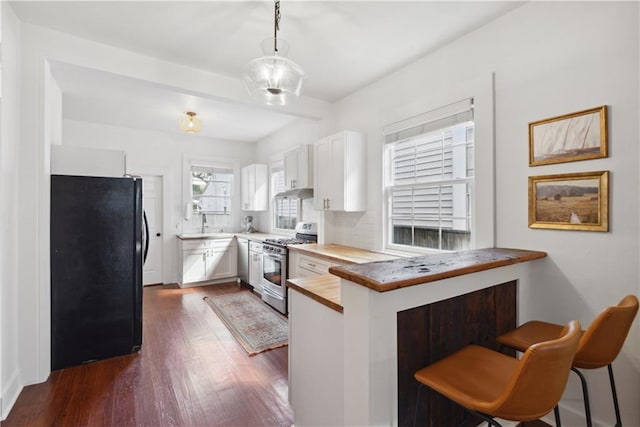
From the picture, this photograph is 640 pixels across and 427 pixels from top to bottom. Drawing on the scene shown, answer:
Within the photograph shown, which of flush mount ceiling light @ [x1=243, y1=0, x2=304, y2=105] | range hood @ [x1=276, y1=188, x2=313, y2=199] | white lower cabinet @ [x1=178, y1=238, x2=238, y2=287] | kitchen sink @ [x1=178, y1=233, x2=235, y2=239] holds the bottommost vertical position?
white lower cabinet @ [x1=178, y1=238, x2=238, y2=287]

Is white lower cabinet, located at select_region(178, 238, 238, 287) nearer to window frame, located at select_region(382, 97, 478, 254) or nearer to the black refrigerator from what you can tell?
the black refrigerator

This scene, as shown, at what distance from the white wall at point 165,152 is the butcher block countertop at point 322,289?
4.35 metres

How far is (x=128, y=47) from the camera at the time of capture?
2.54m

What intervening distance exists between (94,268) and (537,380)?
3.21m

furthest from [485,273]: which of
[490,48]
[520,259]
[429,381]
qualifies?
[490,48]

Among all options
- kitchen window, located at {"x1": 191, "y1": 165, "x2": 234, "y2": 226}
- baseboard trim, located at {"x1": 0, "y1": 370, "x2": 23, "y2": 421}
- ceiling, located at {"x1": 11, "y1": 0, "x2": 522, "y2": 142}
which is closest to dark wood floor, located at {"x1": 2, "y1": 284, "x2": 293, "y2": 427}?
baseboard trim, located at {"x1": 0, "y1": 370, "x2": 23, "y2": 421}

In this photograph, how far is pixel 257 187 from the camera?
5.64 m

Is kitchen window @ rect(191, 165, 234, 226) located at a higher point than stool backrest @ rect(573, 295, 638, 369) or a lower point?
higher

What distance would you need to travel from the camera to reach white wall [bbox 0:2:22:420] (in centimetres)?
199

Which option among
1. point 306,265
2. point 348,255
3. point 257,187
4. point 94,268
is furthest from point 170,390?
point 257,187

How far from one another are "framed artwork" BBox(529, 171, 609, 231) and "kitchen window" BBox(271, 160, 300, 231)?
3.47m

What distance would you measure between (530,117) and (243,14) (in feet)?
6.95

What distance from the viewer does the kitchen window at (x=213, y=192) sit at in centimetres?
571

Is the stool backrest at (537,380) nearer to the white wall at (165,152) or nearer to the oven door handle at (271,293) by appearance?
the oven door handle at (271,293)
